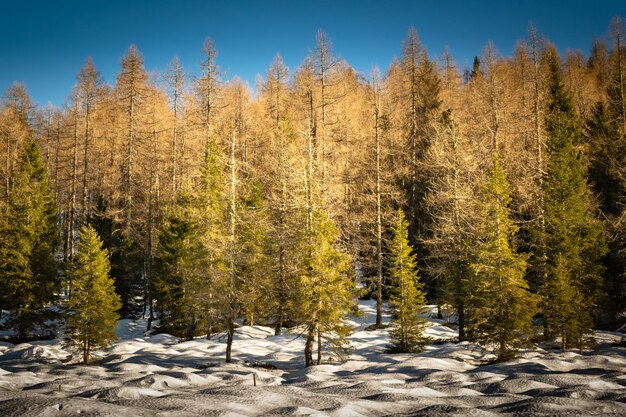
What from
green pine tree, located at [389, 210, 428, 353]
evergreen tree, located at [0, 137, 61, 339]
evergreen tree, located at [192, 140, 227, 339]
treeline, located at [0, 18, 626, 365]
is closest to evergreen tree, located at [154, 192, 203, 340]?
treeline, located at [0, 18, 626, 365]

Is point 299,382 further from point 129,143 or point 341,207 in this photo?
point 129,143

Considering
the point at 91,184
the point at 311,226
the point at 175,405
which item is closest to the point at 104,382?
the point at 175,405

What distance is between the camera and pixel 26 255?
28.8m

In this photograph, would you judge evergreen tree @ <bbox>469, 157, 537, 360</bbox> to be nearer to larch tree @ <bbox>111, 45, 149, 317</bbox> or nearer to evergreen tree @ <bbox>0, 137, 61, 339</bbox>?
larch tree @ <bbox>111, 45, 149, 317</bbox>

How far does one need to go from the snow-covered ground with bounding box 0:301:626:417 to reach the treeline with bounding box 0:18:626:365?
1.85 meters

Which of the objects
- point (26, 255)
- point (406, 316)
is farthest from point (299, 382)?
point (26, 255)

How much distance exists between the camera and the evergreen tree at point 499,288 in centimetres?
1828

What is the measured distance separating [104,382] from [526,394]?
44.4 ft

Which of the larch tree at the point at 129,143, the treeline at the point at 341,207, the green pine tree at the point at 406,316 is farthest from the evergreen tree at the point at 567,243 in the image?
the larch tree at the point at 129,143

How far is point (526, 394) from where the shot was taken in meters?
11.2

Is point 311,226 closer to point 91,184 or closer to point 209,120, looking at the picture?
point 209,120

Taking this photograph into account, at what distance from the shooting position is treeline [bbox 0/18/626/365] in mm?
18906

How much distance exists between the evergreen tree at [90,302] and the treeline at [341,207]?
1.04 meters

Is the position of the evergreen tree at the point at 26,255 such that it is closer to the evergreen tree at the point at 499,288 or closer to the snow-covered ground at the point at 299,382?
the snow-covered ground at the point at 299,382
